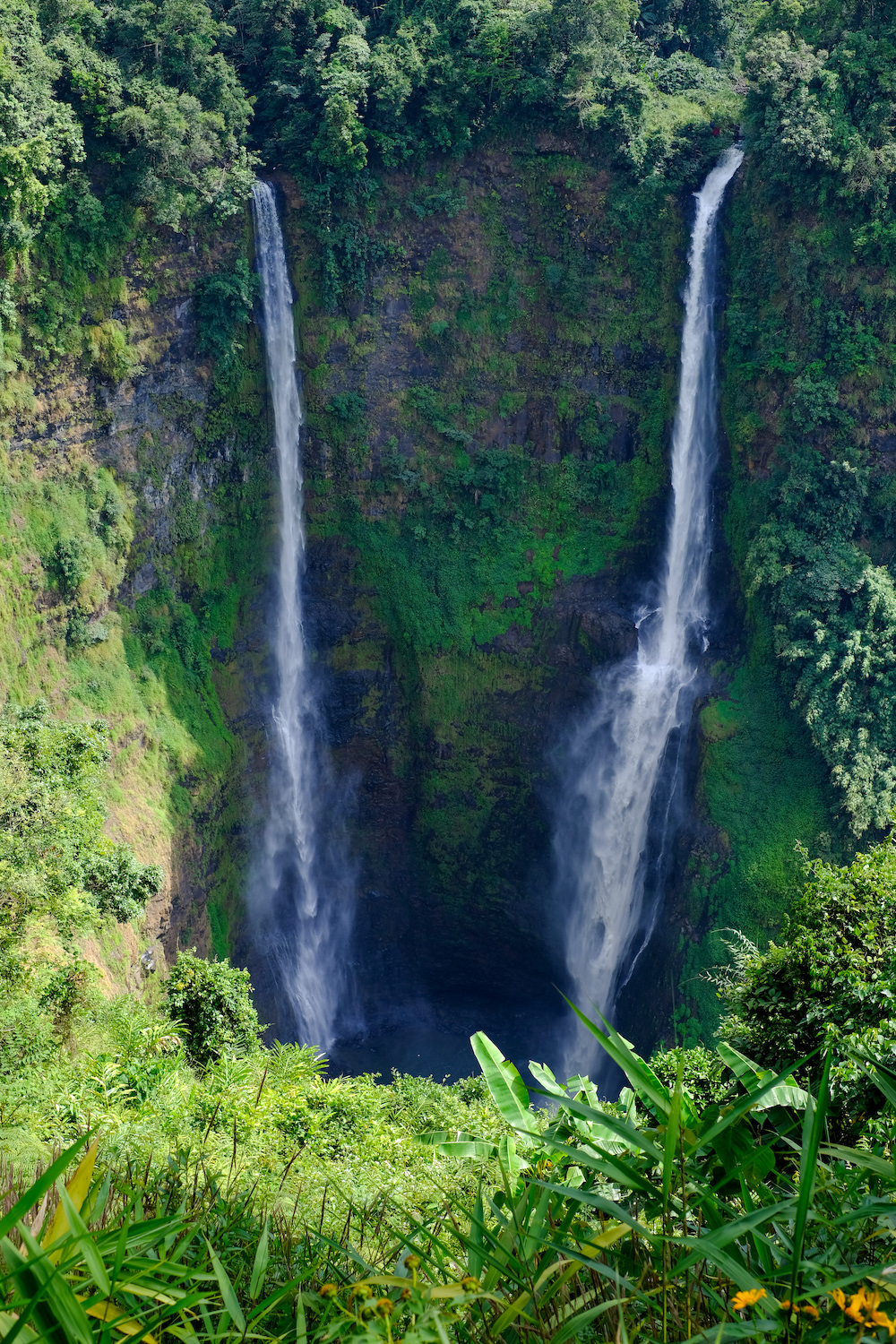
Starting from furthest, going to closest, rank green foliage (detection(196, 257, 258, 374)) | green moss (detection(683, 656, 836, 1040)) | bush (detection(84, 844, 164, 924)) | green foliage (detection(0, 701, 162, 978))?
1. green foliage (detection(196, 257, 258, 374))
2. green moss (detection(683, 656, 836, 1040))
3. bush (detection(84, 844, 164, 924))
4. green foliage (detection(0, 701, 162, 978))

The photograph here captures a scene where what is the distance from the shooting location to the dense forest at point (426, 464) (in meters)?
19.0

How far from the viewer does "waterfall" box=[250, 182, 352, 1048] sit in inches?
940

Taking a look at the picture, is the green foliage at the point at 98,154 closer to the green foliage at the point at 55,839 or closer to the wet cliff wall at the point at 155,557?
the wet cliff wall at the point at 155,557

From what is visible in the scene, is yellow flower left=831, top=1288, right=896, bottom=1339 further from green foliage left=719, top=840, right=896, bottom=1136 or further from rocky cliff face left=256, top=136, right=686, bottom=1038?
rocky cliff face left=256, top=136, right=686, bottom=1038

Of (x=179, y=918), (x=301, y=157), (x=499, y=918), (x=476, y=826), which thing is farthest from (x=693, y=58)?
(x=179, y=918)

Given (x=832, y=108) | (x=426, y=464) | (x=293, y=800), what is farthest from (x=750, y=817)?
(x=832, y=108)

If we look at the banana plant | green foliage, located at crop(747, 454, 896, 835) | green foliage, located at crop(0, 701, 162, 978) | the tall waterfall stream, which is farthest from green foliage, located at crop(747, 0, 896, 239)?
the banana plant

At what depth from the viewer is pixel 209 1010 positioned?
14750 mm

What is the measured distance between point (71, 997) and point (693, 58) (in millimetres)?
26392

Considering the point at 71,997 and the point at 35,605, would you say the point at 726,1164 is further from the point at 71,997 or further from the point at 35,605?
the point at 35,605

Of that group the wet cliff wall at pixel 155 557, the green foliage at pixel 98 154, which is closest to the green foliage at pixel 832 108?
the green foliage at pixel 98 154

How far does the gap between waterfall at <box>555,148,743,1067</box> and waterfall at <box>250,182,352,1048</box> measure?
6411mm

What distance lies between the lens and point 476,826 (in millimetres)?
26344

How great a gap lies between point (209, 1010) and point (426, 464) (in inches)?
576
